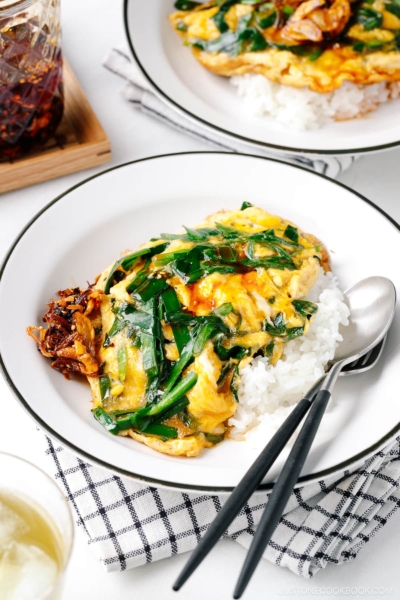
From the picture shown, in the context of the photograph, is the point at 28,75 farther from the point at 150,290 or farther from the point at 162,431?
the point at 162,431

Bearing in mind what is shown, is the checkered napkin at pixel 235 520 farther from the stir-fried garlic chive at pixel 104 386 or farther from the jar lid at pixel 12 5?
the jar lid at pixel 12 5

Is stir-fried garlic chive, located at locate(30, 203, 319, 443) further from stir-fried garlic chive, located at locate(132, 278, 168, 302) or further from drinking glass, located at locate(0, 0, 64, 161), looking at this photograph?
drinking glass, located at locate(0, 0, 64, 161)

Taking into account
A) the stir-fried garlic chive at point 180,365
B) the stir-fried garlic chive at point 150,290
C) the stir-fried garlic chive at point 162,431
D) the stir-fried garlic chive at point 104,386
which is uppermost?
the stir-fried garlic chive at point 150,290

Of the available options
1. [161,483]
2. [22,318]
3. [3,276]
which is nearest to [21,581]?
[161,483]

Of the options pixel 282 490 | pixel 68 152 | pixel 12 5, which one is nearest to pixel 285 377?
pixel 282 490

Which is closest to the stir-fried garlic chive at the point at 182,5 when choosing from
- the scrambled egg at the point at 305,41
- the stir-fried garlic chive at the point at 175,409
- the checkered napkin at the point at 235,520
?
the scrambled egg at the point at 305,41
